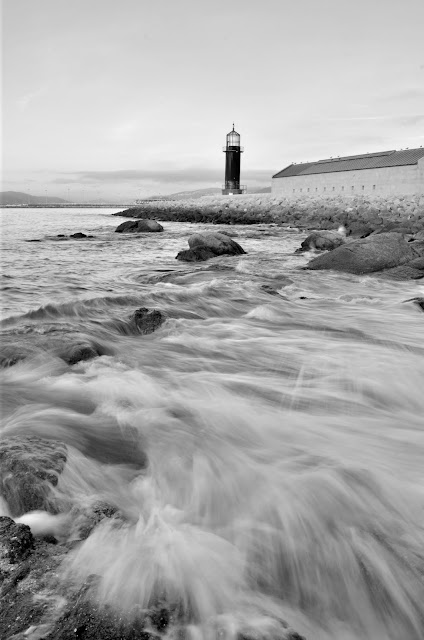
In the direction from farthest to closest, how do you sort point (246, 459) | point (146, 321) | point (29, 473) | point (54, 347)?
point (146, 321)
point (54, 347)
point (246, 459)
point (29, 473)

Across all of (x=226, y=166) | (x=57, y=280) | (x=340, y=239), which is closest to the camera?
(x=57, y=280)

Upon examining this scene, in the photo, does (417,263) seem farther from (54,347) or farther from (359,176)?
(359,176)

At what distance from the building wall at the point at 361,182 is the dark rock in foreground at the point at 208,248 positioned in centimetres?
2967

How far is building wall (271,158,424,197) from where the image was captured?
1465 inches

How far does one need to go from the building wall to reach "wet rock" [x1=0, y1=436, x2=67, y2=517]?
39630mm

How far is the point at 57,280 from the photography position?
337 inches

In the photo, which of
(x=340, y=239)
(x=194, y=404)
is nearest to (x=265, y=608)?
(x=194, y=404)

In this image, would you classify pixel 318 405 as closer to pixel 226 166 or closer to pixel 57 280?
pixel 57 280

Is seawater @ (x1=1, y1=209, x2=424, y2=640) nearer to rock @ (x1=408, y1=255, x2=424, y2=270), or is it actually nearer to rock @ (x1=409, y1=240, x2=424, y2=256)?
rock @ (x1=408, y1=255, x2=424, y2=270)

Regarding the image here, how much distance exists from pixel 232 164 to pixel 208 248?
157 feet

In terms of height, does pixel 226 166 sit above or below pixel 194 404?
above

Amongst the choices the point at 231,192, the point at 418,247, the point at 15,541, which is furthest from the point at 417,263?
the point at 231,192

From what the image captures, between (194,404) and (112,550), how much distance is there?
1631mm

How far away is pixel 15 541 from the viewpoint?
1.74 metres
